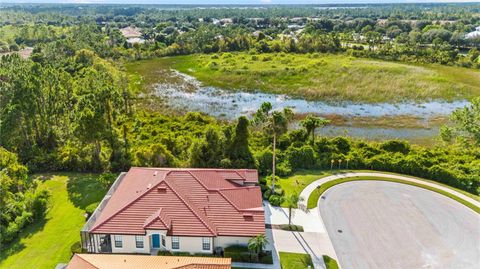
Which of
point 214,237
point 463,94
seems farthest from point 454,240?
point 463,94

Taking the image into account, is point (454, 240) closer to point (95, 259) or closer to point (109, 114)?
point (95, 259)

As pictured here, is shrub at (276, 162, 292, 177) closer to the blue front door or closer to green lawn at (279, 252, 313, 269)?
green lawn at (279, 252, 313, 269)

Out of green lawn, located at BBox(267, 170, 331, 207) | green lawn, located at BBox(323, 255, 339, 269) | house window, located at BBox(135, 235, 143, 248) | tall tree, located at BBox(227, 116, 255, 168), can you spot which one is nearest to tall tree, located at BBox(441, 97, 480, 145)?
green lawn, located at BBox(267, 170, 331, 207)

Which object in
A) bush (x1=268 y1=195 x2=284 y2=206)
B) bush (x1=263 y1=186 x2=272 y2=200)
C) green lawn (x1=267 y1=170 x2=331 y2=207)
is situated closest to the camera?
bush (x1=268 y1=195 x2=284 y2=206)

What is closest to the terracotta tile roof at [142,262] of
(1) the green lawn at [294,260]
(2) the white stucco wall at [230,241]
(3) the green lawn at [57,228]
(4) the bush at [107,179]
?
(2) the white stucco wall at [230,241]

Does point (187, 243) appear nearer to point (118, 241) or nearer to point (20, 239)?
point (118, 241)

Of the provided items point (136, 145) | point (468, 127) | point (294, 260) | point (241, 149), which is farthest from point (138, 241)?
point (468, 127)
